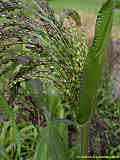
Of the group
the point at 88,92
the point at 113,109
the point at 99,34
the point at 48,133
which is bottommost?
the point at 113,109

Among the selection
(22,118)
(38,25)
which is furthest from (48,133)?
(22,118)

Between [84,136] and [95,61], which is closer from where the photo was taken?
[95,61]

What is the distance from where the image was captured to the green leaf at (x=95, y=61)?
14.2 inches

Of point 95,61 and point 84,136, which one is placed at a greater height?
point 95,61

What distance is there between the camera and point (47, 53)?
591 mm

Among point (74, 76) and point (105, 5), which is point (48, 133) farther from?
point (105, 5)

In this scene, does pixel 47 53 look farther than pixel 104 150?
No

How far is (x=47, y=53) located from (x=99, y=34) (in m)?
0.24

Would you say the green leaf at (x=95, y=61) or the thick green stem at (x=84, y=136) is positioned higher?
the green leaf at (x=95, y=61)

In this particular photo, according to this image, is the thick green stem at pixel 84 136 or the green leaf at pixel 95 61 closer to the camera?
the green leaf at pixel 95 61

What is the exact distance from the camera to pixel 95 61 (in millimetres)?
387

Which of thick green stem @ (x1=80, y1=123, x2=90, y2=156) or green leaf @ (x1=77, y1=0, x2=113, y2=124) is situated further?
thick green stem @ (x1=80, y1=123, x2=90, y2=156)

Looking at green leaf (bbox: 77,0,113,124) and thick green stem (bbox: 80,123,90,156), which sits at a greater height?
green leaf (bbox: 77,0,113,124)

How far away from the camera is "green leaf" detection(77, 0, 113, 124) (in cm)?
36
